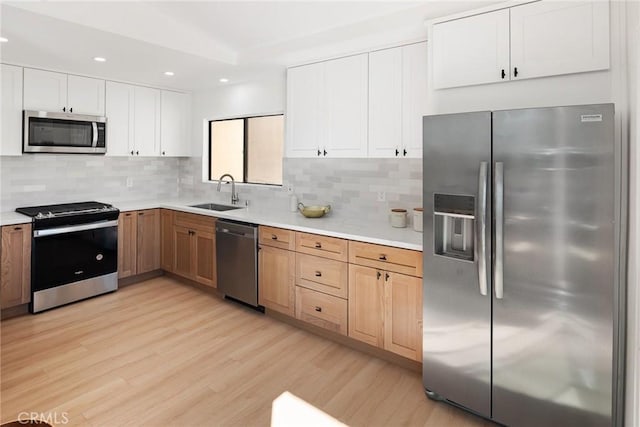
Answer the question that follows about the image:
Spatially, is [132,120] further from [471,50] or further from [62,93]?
[471,50]

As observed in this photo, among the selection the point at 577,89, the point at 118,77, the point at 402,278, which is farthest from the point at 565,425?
the point at 118,77

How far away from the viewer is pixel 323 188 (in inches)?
150

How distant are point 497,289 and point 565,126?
89 centimetres

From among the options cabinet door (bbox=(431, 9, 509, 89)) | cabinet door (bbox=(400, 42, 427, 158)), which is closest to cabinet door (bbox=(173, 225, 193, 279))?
cabinet door (bbox=(400, 42, 427, 158))

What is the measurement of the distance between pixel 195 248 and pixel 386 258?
2427 millimetres

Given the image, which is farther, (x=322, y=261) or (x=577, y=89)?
(x=322, y=261)

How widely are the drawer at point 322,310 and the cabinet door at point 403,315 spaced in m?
0.41

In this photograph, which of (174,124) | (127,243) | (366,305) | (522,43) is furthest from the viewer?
(174,124)

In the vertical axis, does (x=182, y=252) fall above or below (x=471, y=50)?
below

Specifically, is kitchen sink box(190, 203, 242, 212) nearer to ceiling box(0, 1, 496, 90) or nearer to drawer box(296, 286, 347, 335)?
ceiling box(0, 1, 496, 90)

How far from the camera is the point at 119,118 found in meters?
4.40

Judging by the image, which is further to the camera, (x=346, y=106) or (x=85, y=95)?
(x=85, y=95)

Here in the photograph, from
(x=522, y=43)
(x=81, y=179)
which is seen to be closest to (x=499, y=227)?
(x=522, y=43)

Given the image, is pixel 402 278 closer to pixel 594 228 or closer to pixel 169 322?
pixel 594 228
